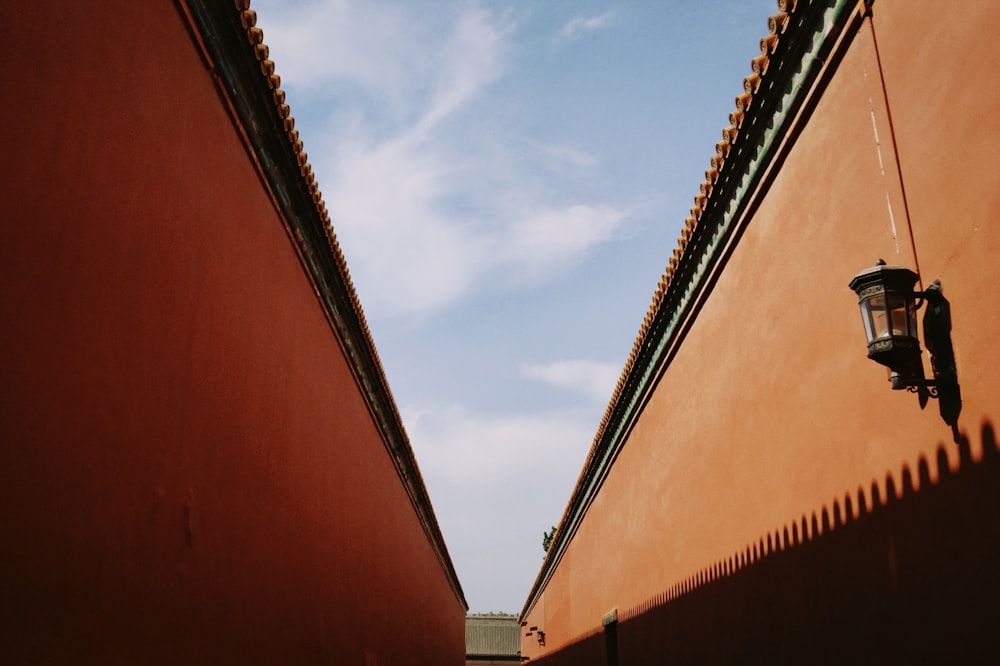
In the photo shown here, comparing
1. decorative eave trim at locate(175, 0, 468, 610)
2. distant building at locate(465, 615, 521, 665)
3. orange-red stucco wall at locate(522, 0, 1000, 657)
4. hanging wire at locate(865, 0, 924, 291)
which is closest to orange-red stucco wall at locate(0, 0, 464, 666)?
decorative eave trim at locate(175, 0, 468, 610)

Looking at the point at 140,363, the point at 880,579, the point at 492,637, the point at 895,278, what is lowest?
the point at 880,579

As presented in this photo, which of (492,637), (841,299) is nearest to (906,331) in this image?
(841,299)

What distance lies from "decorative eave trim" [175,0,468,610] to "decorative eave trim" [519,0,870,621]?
2.57 metres

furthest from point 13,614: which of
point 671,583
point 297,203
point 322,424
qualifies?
point 671,583

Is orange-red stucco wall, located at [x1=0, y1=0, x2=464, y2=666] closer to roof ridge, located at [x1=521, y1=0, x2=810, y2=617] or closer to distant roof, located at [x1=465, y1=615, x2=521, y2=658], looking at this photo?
roof ridge, located at [x1=521, y1=0, x2=810, y2=617]

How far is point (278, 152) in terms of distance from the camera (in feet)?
15.9

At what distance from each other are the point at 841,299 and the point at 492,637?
3619 cm

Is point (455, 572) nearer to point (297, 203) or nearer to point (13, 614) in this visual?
point (297, 203)

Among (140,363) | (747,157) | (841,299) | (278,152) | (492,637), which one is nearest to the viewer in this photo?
(140,363)

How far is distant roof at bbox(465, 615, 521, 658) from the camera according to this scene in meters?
36.9

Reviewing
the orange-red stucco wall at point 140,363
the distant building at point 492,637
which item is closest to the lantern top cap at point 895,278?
the orange-red stucco wall at point 140,363

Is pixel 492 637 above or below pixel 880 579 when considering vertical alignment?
above

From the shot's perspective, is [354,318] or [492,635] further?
[492,635]

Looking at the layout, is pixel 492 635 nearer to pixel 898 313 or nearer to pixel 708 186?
pixel 708 186
